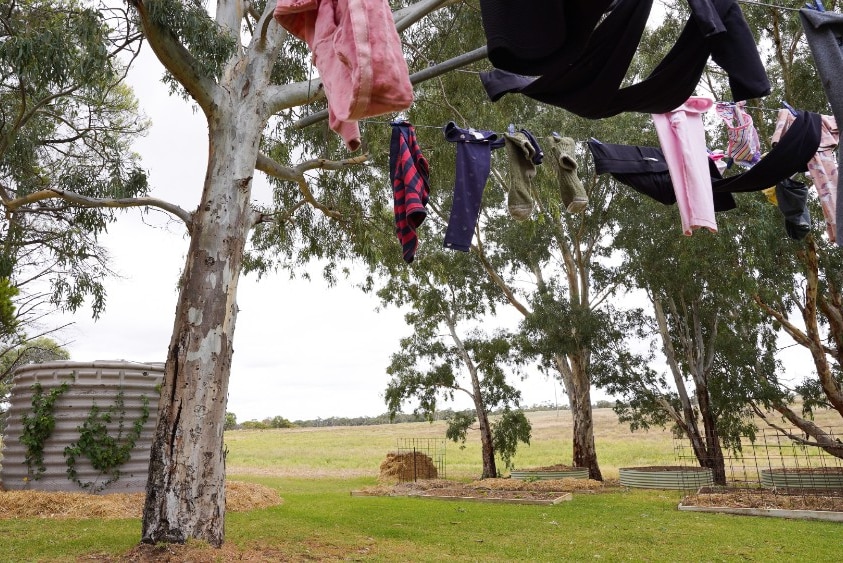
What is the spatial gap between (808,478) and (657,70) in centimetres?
1200

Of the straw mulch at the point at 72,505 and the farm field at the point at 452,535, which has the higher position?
the straw mulch at the point at 72,505

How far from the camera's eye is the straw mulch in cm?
647

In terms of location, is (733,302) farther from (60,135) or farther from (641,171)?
(60,135)

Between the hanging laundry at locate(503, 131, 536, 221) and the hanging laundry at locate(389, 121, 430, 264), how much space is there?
0.81 metres

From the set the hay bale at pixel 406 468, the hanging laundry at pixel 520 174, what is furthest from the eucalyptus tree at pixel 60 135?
the hay bale at pixel 406 468

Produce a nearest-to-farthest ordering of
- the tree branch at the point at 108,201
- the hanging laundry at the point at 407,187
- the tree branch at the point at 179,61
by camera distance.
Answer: the hanging laundry at the point at 407,187, the tree branch at the point at 179,61, the tree branch at the point at 108,201

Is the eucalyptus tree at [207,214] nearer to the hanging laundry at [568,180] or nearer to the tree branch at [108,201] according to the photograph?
the tree branch at [108,201]

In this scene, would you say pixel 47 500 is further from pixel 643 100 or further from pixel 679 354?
pixel 679 354

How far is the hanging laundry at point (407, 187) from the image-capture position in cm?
520

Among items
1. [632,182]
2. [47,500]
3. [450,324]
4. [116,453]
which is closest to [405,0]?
[632,182]

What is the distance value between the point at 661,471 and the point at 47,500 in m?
11.7

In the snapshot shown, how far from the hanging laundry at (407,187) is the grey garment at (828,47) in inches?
115

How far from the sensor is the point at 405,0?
8.54 meters

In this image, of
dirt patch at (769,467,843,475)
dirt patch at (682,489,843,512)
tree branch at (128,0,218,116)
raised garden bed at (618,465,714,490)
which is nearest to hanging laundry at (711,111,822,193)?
tree branch at (128,0,218,116)
